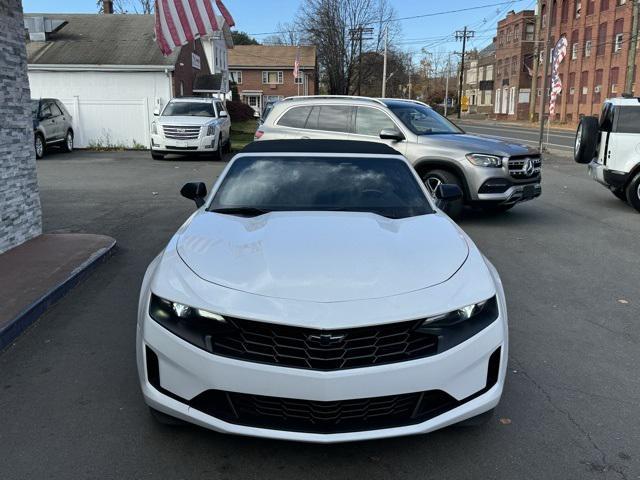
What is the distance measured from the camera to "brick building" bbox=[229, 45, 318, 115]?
68.7 meters

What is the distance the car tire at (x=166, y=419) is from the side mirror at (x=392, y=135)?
7302mm

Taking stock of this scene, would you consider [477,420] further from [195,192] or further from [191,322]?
[195,192]

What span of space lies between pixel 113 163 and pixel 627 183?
14.2m

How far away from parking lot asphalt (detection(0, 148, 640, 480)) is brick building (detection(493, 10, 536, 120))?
228ft

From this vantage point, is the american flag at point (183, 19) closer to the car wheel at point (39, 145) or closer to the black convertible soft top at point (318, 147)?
the car wheel at point (39, 145)

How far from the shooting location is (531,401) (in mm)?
3725

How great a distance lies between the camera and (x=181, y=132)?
18734 millimetres

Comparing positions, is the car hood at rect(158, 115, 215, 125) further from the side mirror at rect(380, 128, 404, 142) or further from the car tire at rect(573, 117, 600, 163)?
the car tire at rect(573, 117, 600, 163)

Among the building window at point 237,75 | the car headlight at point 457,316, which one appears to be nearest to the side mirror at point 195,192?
the car headlight at point 457,316

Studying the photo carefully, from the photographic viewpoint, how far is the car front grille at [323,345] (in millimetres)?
2797

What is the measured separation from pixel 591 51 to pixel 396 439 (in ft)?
206

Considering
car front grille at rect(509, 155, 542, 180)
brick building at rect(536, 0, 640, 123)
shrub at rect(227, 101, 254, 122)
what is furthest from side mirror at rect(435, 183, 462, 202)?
brick building at rect(536, 0, 640, 123)

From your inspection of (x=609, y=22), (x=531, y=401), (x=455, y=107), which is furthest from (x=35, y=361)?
(x=455, y=107)

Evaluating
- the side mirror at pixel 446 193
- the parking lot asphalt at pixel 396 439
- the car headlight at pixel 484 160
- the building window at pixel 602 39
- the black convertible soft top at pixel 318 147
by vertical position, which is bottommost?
the parking lot asphalt at pixel 396 439
